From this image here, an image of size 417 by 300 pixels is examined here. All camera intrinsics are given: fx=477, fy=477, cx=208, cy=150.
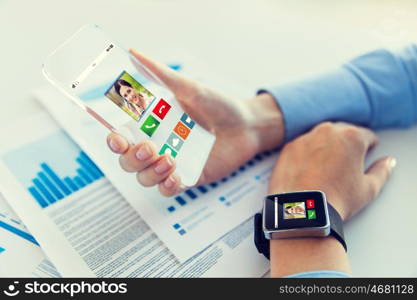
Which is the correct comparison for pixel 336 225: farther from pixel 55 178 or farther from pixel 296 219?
pixel 55 178

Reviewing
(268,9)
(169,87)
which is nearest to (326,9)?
(268,9)

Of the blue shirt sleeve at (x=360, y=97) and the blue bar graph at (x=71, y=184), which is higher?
the blue bar graph at (x=71, y=184)

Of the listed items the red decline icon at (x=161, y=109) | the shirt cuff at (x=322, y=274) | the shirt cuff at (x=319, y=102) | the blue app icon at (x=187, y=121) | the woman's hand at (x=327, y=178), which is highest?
the red decline icon at (x=161, y=109)

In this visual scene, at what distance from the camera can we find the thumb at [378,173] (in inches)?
23.8

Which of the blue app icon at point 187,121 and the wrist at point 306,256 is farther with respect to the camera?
the blue app icon at point 187,121

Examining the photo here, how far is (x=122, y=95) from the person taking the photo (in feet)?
1.87

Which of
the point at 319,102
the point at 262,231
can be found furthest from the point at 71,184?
the point at 319,102

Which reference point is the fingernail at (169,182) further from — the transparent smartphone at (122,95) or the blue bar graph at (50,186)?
the blue bar graph at (50,186)

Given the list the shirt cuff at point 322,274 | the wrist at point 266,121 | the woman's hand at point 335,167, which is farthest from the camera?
the wrist at point 266,121

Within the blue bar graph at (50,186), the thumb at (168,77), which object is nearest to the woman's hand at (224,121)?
the thumb at (168,77)

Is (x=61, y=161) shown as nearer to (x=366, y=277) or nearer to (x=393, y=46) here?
(x=366, y=277)

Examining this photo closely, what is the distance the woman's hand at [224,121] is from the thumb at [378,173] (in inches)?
5.5

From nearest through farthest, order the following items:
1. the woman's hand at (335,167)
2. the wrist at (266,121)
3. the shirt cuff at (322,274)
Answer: the shirt cuff at (322,274) < the woman's hand at (335,167) < the wrist at (266,121)

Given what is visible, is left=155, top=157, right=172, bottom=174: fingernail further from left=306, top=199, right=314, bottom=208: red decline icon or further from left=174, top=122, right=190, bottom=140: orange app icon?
left=306, top=199, right=314, bottom=208: red decline icon
